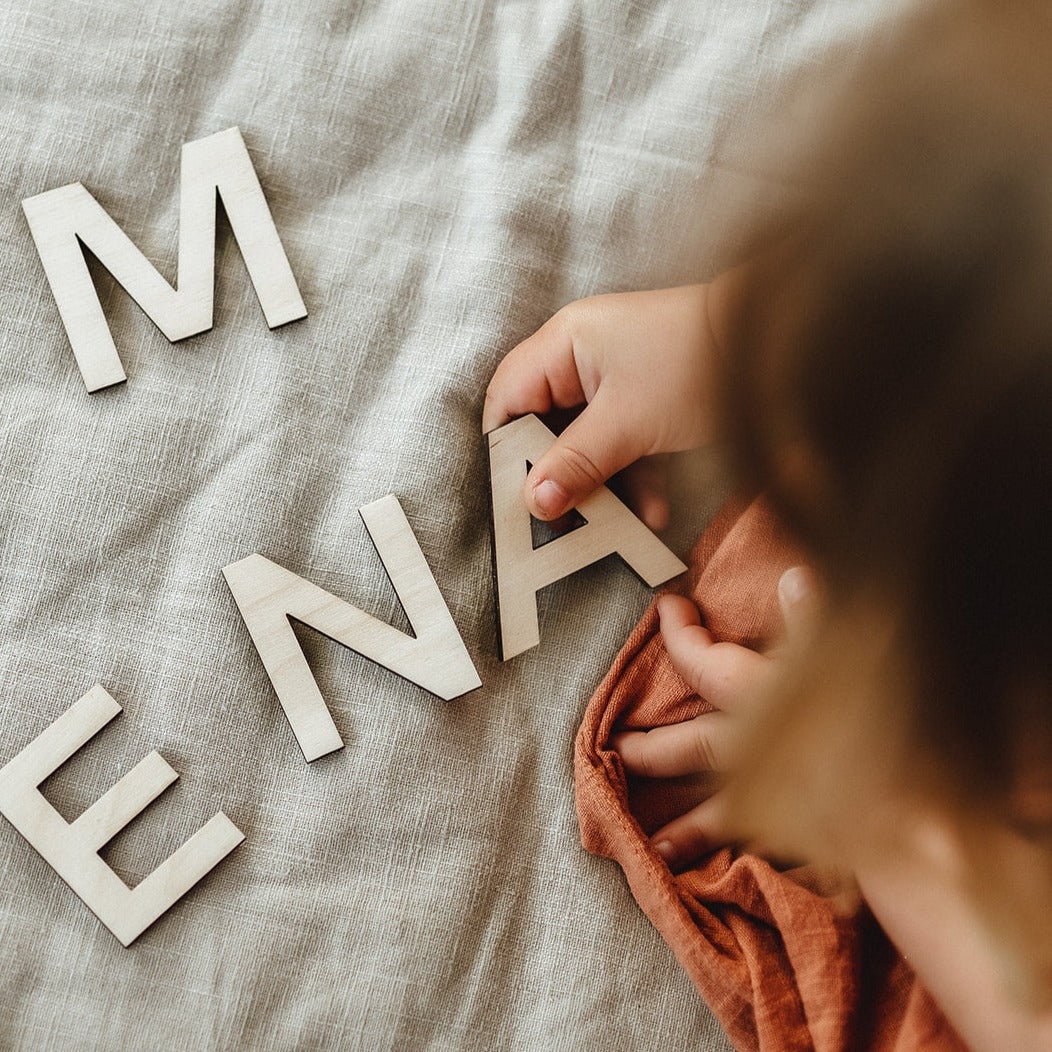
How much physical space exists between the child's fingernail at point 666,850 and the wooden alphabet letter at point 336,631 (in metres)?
0.16

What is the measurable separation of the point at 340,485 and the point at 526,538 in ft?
0.41

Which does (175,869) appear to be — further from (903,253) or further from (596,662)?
(903,253)

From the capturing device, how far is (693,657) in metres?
0.62

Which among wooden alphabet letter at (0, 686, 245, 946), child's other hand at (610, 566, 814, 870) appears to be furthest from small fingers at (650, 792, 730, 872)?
wooden alphabet letter at (0, 686, 245, 946)

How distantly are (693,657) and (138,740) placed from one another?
0.35 m

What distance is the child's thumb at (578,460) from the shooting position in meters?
0.62

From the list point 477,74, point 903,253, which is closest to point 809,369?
point 903,253

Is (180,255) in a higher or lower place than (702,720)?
higher

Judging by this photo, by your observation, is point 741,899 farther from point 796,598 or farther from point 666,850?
point 796,598

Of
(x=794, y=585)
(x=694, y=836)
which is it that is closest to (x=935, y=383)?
(x=794, y=585)

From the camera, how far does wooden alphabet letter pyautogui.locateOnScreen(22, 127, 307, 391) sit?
618mm

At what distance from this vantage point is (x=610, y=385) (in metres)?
0.63

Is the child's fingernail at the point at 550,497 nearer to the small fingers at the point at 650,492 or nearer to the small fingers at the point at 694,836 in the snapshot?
the small fingers at the point at 650,492

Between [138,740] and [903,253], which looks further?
[138,740]
